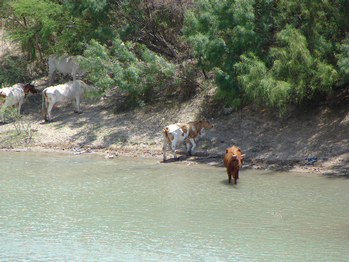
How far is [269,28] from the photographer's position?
14359 mm

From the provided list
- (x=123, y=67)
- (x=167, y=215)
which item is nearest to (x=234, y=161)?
(x=167, y=215)

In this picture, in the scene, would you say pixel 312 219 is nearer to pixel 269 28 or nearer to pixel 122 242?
pixel 122 242

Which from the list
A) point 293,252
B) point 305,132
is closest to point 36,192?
point 293,252

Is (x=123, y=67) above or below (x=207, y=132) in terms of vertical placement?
above

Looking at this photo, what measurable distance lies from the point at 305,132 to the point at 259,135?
5.26 ft

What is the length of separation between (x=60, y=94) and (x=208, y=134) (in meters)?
6.93

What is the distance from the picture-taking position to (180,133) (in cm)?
1374

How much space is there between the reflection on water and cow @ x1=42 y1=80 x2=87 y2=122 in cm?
550

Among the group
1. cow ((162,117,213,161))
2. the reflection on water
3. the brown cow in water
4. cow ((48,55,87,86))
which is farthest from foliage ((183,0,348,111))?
cow ((48,55,87,86))

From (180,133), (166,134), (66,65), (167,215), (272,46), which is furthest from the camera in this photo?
(66,65)

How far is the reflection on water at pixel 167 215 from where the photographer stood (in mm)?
6520

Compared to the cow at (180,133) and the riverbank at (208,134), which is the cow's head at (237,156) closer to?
the riverbank at (208,134)

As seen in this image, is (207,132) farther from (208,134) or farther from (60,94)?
(60,94)

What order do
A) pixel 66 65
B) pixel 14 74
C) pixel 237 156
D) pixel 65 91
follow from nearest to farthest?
pixel 237 156
pixel 65 91
pixel 66 65
pixel 14 74
